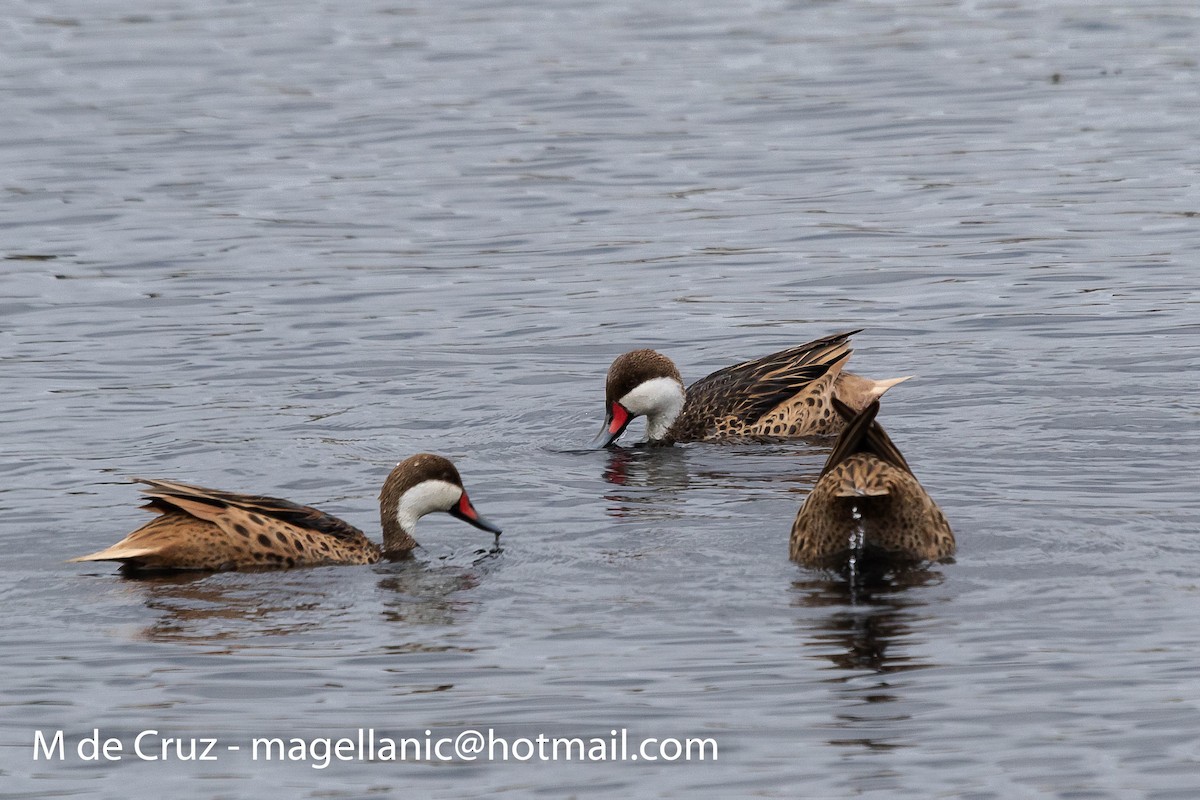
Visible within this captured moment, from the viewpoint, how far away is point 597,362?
1597 cm

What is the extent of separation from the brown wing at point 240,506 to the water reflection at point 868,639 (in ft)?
8.08

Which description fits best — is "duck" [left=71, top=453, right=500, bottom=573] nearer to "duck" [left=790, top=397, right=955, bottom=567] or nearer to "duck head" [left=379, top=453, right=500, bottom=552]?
"duck head" [left=379, top=453, right=500, bottom=552]

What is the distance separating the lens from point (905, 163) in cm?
2206

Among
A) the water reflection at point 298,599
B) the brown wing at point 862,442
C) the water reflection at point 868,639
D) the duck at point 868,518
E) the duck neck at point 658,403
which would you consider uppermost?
the duck neck at point 658,403

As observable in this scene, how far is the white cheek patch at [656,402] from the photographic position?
14.1m

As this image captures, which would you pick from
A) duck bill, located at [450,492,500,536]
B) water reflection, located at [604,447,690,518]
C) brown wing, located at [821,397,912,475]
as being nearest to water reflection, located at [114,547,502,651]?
duck bill, located at [450,492,500,536]

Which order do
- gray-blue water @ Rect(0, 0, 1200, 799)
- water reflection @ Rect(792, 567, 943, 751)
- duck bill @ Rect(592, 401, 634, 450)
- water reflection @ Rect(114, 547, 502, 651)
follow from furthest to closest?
duck bill @ Rect(592, 401, 634, 450), water reflection @ Rect(114, 547, 502, 651), gray-blue water @ Rect(0, 0, 1200, 799), water reflection @ Rect(792, 567, 943, 751)

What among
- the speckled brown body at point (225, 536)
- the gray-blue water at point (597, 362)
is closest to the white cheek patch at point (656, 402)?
the gray-blue water at point (597, 362)

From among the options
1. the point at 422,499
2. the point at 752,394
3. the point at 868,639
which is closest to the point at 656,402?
the point at 752,394

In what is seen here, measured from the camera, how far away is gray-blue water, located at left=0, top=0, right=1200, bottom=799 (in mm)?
8523

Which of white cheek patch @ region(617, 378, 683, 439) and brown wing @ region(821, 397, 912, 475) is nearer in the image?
brown wing @ region(821, 397, 912, 475)

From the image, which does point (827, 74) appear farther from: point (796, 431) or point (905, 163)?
point (796, 431)

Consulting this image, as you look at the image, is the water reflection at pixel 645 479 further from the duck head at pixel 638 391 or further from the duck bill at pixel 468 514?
the duck bill at pixel 468 514

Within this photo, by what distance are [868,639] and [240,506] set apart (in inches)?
134
